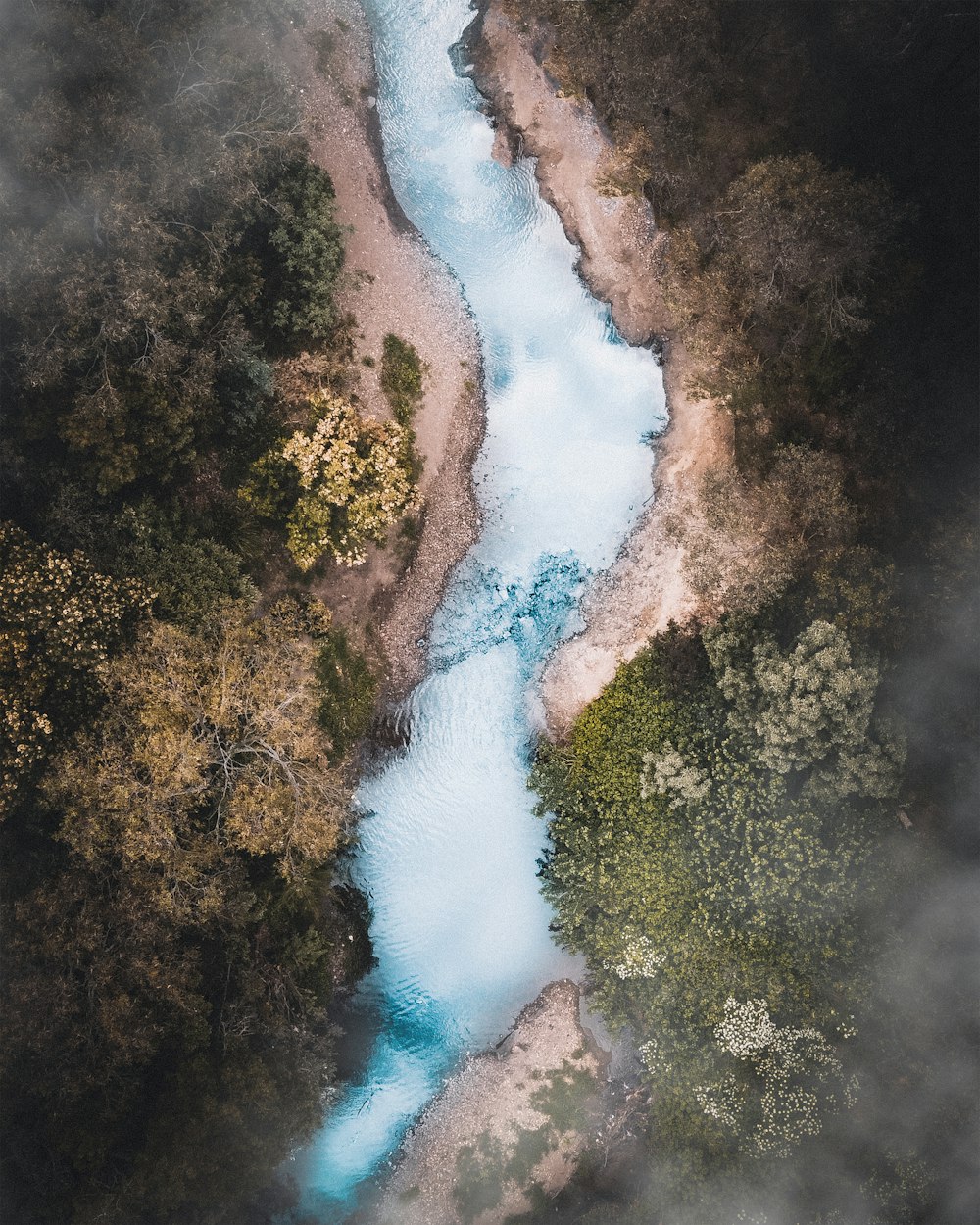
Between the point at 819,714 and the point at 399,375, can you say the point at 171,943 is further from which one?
the point at 819,714

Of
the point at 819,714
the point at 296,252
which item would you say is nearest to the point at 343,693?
the point at 296,252

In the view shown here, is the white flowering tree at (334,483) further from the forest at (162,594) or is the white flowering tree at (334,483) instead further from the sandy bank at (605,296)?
the sandy bank at (605,296)

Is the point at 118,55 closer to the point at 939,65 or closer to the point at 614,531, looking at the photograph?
the point at 614,531

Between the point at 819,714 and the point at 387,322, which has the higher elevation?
the point at 387,322

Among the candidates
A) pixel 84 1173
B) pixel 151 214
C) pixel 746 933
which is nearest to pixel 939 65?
pixel 151 214

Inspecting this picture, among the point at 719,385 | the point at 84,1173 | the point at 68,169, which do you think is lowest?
the point at 84,1173

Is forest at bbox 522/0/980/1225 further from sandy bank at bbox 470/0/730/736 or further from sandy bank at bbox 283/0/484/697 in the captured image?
sandy bank at bbox 283/0/484/697

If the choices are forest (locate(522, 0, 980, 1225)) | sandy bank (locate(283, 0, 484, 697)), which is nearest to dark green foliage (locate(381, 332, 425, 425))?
sandy bank (locate(283, 0, 484, 697))
